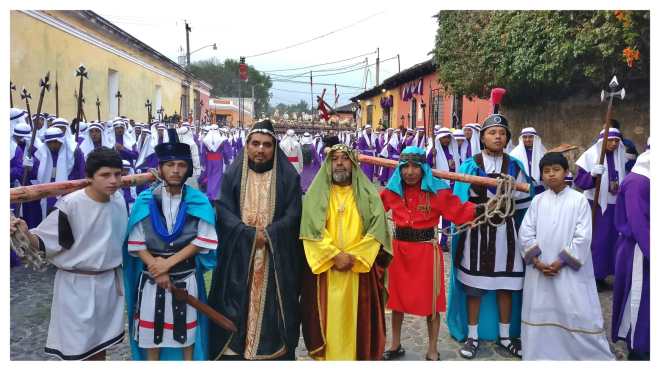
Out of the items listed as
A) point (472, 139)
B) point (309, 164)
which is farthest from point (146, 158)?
point (472, 139)

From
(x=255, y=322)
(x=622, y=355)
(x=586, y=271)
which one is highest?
(x=586, y=271)

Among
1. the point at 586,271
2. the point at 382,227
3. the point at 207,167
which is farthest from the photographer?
the point at 207,167

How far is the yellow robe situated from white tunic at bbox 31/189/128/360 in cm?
133

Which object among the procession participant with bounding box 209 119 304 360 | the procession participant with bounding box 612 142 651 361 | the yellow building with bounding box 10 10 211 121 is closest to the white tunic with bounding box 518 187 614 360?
the procession participant with bounding box 612 142 651 361

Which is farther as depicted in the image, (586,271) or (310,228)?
(586,271)

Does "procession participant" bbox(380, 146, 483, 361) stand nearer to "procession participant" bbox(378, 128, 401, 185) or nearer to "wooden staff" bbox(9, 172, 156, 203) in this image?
"wooden staff" bbox(9, 172, 156, 203)

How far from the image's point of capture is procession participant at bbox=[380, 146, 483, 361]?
3.84m

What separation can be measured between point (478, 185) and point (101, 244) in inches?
118

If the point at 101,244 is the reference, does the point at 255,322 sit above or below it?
below

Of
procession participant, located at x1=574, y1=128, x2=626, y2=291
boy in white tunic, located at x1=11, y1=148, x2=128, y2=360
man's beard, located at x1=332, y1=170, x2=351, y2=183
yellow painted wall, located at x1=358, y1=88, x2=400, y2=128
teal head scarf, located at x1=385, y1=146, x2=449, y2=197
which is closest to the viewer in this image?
boy in white tunic, located at x1=11, y1=148, x2=128, y2=360

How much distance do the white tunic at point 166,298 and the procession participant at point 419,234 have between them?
152cm

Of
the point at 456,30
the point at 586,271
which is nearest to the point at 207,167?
the point at 456,30

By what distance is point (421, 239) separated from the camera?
3885mm

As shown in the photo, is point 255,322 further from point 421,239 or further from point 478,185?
point 478,185
